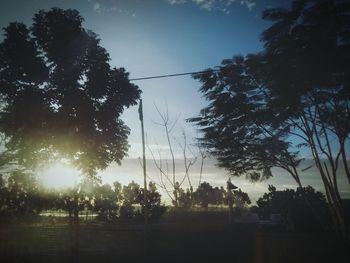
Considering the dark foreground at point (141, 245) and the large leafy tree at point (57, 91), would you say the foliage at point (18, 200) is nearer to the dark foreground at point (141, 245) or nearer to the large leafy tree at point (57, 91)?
the large leafy tree at point (57, 91)

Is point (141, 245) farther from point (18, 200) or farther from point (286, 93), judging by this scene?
point (18, 200)

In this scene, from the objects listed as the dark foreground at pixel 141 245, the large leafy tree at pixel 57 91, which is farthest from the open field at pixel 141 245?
the large leafy tree at pixel 57 91

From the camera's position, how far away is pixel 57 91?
19578mm

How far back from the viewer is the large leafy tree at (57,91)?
19.1m

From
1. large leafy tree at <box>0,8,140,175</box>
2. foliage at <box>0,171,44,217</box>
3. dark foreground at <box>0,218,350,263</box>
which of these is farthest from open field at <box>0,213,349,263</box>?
foliage at <box>0,171,44,217</box>

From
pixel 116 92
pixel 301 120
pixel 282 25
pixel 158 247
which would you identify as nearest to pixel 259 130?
pixel 301 120

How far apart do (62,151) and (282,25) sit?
1707 centimetres

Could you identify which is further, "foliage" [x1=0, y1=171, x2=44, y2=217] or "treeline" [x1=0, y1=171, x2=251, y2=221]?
"foliage" [x1=0, y1=171, x2=44, y2=217]

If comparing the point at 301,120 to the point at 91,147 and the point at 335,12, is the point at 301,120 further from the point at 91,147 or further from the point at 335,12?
the point at 91,147

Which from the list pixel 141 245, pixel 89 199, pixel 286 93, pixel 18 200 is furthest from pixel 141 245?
pixel 89 199

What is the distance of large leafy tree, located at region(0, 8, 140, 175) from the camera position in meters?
19.1

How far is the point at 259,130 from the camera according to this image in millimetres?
16766

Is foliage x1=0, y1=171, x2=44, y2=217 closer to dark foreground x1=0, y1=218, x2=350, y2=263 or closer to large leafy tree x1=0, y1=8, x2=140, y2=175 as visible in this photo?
large leafy tree x1=0, y1=8, x2=140, y2=175

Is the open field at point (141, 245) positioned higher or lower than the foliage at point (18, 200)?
lower
